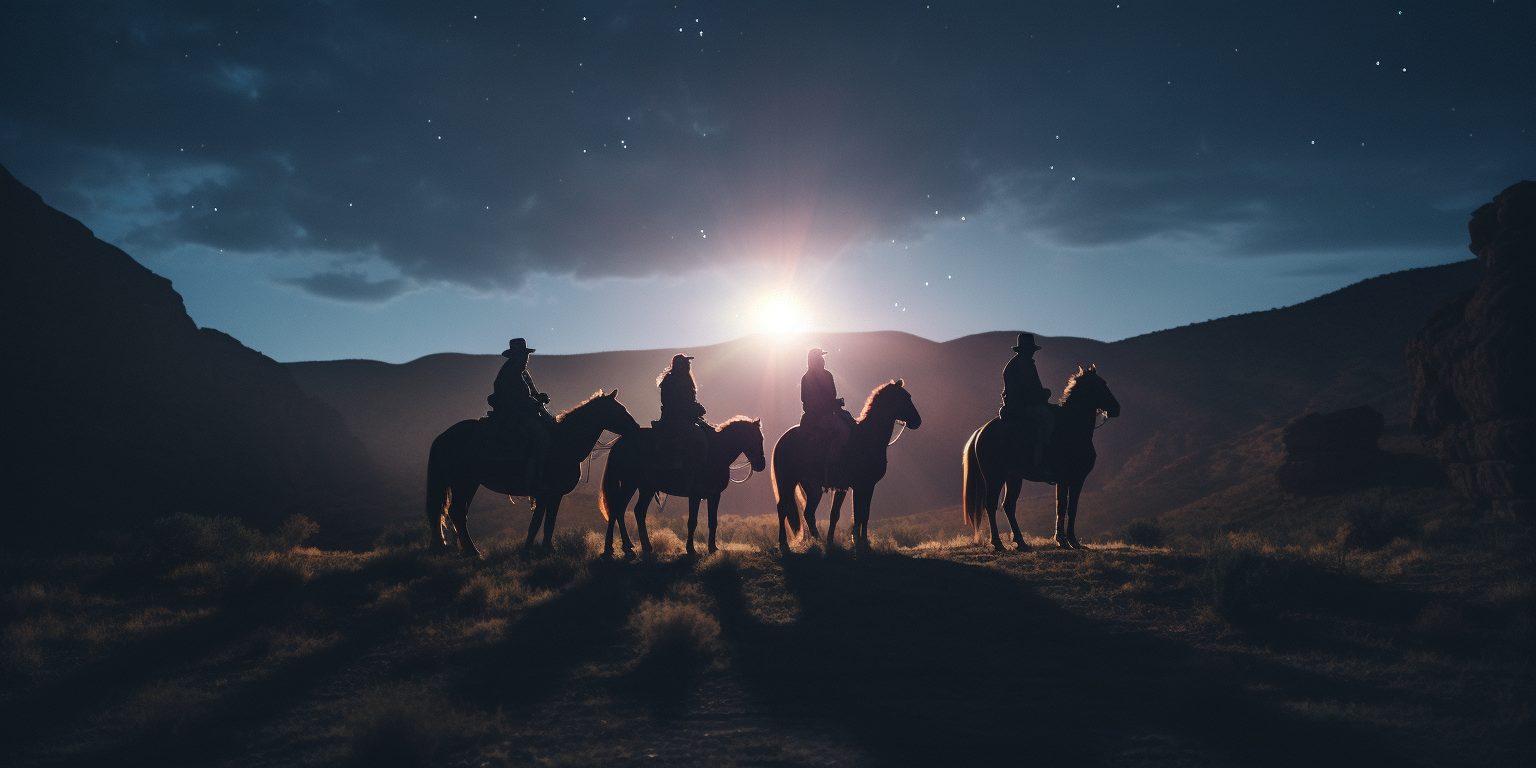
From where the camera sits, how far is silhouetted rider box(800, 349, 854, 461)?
11695 millimetres

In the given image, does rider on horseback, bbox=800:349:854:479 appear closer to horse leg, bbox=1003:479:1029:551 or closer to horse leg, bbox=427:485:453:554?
horse leg, bbox=1003:479:1029:551

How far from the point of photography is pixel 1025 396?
39.4 ft

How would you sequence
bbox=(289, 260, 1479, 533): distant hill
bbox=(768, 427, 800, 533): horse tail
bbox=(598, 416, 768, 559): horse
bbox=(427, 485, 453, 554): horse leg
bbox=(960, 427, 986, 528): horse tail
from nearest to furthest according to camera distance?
bbox=(598, 416, 768, 559): horse < bbox=(427, 485, 453, 554): horse leg < bbox=(768, 427, 800, 533): horse tail < bbox=(960, 427, 986, 528): horse tail < bbox=(289, 260, 1479, 533): distant hill

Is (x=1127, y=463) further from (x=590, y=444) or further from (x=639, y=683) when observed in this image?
(x=639, y=683)

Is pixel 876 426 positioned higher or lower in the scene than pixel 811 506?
higher

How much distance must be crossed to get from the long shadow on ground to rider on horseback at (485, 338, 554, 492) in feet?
14.0

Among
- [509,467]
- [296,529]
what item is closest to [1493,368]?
[509,467]

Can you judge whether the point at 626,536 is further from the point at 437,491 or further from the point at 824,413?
the point at 824,413

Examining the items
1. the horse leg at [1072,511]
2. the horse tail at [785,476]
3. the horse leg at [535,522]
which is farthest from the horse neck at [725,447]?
the horse leg at [1072,511]

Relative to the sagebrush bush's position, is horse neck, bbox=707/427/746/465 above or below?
above

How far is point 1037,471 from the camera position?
1172 cm

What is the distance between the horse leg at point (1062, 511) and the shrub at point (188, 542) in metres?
14.2

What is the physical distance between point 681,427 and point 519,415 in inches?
104

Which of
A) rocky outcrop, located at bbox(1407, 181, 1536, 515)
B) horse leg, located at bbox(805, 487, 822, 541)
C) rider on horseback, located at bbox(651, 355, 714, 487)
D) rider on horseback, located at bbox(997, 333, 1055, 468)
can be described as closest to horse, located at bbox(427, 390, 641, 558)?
rider on horseback, located at bbox(651, 355, 714, 487)
